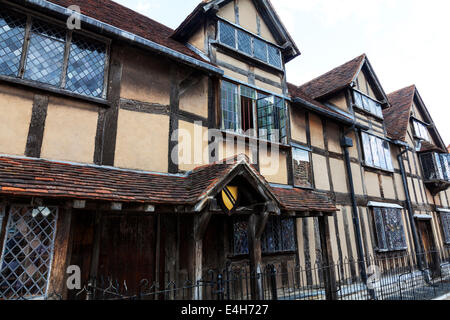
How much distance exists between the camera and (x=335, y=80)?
13.5 meters

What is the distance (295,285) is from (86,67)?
807 centimetres

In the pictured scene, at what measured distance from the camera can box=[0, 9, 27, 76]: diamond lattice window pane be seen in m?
5.12

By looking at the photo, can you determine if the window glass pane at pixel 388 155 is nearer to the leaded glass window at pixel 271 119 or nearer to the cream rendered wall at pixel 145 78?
the leaded glass window at pixel 271 119

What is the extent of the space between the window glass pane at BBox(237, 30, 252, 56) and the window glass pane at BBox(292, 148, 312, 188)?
372 cm

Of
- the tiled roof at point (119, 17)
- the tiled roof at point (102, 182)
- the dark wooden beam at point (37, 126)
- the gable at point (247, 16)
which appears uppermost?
the gable at point (247, 16)

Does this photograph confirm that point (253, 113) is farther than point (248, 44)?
No

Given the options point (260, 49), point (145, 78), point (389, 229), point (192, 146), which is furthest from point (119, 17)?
point (389, 229)

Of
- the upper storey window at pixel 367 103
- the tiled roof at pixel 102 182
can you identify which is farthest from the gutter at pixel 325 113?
the tiled roof at pixel 102 182

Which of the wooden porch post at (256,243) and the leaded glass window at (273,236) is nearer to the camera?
the wooden porch post at (256,243)

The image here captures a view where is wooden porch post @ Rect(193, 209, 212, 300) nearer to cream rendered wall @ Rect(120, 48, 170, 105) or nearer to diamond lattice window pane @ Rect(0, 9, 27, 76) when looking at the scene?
cream rendered wall @ Rect(120, 48, 170, 105)

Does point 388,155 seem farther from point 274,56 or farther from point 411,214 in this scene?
point 274,56

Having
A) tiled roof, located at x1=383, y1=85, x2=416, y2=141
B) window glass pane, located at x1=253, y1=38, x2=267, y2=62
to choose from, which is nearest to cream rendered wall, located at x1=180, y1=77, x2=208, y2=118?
window glass pane, located at x1=253, y1=38, x2=267, y2=62

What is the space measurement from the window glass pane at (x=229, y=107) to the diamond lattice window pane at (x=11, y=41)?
4.83 metres

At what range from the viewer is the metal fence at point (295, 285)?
5.07m
